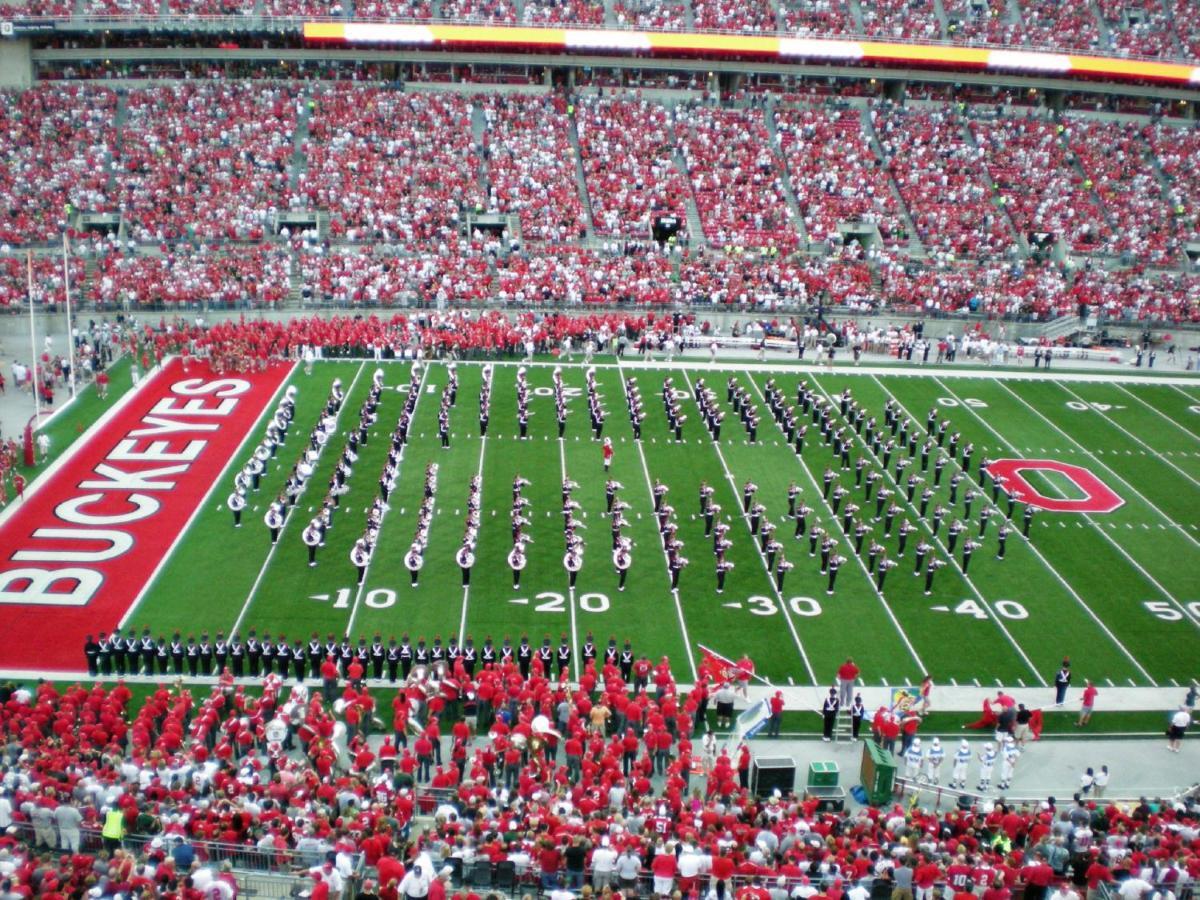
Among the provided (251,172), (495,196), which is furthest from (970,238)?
(251,172)

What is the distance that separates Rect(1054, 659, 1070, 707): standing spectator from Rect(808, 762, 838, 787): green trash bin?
4.46 metres

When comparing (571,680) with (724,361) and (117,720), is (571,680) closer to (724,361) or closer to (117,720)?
(117,720)

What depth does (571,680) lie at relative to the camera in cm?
1800

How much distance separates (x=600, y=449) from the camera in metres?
25.9

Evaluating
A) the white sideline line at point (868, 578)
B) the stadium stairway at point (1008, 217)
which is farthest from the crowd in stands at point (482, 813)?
the stadium stairway at point (1008, 217)

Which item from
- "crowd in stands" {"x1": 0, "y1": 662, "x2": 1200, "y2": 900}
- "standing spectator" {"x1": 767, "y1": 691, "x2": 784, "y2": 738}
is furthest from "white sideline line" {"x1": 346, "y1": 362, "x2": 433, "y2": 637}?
"standing spectator" {"x1": 767, "y1": 691, "x2": 784, "y2": 738}

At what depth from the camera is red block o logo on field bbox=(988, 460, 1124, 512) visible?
2464 cm

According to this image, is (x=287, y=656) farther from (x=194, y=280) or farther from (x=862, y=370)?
(x=194, y=280)

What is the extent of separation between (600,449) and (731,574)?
573 cm

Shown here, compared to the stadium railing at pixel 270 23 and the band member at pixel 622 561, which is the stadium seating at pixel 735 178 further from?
the band member at pixel 622 561

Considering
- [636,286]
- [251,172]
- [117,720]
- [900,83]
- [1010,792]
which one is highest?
[900,83]

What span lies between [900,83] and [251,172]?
80.7ft

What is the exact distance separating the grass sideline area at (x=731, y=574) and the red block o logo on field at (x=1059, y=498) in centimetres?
30

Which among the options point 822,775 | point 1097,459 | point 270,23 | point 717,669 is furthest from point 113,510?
point 270,23
